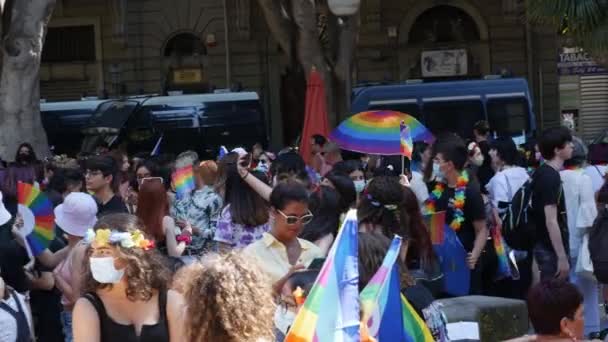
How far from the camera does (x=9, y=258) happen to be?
691cm

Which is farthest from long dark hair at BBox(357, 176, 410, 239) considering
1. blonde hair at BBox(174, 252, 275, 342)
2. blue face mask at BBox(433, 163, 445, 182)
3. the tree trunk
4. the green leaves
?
the tree trunk

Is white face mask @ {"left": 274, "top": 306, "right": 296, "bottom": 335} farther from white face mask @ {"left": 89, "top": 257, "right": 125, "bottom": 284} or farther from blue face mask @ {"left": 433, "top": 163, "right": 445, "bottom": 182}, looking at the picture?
blue face mask @ {"left": 433, "top": 163, "right": 445, "bottom": 182}

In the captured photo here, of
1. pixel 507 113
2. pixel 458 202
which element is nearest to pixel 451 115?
pixel 507 113

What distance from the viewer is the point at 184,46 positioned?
97.7 ft

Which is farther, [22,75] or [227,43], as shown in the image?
[227,43]

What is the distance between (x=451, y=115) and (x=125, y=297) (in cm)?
1774

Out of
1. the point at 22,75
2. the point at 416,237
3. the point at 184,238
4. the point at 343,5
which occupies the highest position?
the point at 343,5

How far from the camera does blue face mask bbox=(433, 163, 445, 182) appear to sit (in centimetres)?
838

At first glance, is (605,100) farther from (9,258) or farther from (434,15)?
(9,258)

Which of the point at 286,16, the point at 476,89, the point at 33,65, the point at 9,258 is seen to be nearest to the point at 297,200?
the point at 9,258

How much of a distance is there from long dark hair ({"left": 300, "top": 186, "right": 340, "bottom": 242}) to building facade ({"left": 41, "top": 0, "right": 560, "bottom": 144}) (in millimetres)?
21029

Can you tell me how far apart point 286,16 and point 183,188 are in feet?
35.8

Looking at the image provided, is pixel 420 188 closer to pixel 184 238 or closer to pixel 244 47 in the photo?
pixel 184 238

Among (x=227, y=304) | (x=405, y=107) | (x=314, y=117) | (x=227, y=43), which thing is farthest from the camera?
(x=227, y=43)
